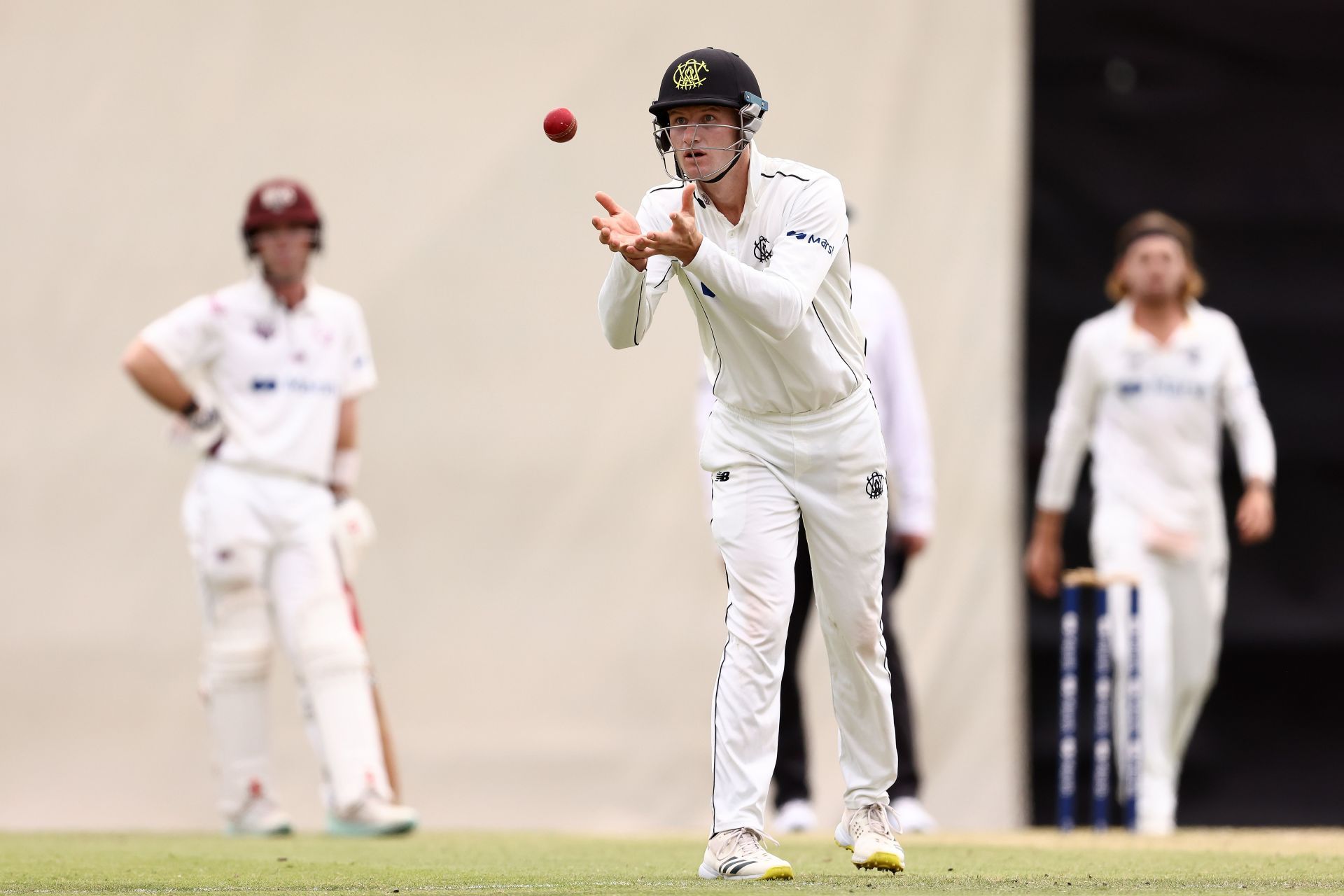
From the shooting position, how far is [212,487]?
5.18 meters

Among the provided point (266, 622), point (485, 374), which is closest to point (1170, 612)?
point (485, 374)

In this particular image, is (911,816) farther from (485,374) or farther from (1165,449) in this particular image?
(485,374)

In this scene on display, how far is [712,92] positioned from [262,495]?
2191 mm

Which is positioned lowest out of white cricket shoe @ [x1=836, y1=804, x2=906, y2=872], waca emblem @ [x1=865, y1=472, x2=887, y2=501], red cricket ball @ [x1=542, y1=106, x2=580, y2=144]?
white cricket shoe @ [x1=836, y1=804, x2=906, y2=872]

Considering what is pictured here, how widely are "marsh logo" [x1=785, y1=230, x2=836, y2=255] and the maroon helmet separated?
2097 mm

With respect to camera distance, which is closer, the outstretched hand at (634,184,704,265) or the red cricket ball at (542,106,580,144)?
the outstretched hand at (634,184,704,265)

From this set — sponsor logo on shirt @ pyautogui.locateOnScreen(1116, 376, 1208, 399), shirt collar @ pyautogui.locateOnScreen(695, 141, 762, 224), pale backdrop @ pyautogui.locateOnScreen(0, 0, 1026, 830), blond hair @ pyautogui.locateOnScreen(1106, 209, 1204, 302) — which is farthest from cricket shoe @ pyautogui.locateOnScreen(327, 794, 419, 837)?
blond hair @ pyautogui.locateOnScreen(1106, 209, 1204, 302)

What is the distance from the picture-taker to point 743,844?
132 inches

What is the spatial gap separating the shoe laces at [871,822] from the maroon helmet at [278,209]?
2.37m

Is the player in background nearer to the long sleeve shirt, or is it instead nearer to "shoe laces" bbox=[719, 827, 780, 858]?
the long sleeve shirt

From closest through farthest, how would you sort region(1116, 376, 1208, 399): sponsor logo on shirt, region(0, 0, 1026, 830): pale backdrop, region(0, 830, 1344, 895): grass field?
region(0, 830, 1344, 895): grass field, region(1116, 376, 1208, 399): sponsor logo on shirt, region(0, 0, 1026, 830): pale backdrop

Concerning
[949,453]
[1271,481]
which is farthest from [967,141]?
[1271,481]

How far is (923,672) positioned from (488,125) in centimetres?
216

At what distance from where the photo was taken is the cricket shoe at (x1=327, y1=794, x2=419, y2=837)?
5.01 m
